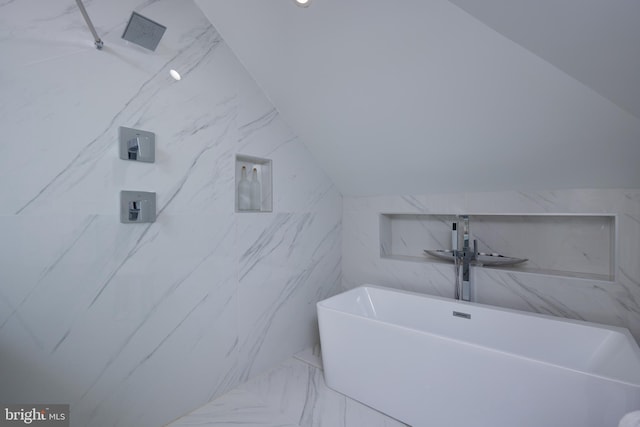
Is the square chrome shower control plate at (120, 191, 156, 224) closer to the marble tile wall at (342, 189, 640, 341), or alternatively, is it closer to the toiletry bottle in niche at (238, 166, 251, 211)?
the toiletry bottle in niche at (238, 166, 251, 211)

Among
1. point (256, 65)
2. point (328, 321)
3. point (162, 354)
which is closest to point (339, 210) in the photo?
point (328, 321)

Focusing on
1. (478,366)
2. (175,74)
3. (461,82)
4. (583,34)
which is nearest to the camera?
(583,34)

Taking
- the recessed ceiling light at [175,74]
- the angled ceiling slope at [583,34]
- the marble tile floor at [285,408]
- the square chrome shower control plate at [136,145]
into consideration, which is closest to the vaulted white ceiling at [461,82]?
the angled ceiling slope at [583,34]

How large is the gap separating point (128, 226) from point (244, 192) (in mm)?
747

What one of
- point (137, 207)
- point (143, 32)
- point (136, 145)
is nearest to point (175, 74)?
point (143, 32)

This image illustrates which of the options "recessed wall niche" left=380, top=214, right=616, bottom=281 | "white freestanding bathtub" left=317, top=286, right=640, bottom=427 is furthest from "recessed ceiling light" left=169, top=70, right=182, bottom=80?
"recessed wall niche" left=380, top=214, right=616, bottom=281

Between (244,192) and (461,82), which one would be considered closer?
(461,82)

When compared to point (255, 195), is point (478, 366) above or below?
below

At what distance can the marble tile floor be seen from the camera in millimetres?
1649

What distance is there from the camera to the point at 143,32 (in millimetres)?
1430

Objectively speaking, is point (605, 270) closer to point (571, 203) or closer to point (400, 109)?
point (571, 203)

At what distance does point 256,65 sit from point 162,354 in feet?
5.78

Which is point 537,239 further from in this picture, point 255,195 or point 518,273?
point 255,195

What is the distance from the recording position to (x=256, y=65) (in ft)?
6.46
